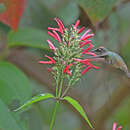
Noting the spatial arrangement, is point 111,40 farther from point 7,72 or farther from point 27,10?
point 7,72

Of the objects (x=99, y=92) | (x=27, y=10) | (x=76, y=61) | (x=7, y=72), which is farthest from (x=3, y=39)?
(x=76, y=61)

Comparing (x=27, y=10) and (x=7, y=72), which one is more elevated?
(x=27, y=10)

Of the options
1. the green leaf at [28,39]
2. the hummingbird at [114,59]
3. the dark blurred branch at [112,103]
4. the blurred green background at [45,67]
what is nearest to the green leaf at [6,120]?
the blurred green background at [45,67]

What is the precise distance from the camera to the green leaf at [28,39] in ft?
3.51

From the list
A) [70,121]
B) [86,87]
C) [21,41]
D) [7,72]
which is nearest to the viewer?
[7,72]

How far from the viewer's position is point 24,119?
0.82 meters

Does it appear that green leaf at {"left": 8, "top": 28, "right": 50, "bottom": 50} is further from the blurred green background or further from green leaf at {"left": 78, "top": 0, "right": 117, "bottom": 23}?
green leaf at {"left": 78, "top": 0, "right": 117, "bottom": 23}

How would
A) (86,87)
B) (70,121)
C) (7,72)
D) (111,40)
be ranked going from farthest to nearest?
1. (70,121)
2. (86,87)
3. (111,40)
4. (7,72)

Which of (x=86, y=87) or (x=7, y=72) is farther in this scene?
(x=86, y=87)

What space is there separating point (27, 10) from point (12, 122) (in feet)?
2.21

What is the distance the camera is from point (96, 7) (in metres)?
0.88

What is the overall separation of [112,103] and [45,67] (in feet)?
1.04

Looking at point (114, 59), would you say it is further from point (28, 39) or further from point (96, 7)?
point (28, 39)

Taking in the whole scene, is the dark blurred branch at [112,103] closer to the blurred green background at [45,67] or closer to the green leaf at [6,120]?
the blurred green background at [45,67]
